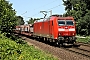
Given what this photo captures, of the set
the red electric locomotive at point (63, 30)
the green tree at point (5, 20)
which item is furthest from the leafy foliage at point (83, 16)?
the green tree at point (5, 20)

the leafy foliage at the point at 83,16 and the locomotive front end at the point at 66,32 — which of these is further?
the leafy foliage at the point at 83,16

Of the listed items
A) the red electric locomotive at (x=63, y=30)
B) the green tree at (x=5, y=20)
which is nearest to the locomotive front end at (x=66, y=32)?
the red electric locomotive at (x=63, y=30)

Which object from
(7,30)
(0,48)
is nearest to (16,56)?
(0,48)

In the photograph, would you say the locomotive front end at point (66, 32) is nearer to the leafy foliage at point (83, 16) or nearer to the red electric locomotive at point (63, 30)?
the red electric locomotive at point (63, 30)

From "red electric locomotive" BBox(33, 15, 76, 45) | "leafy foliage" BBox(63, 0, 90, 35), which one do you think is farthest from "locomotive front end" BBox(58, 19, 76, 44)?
"leafy foliage" BBox(63, 0, 90, 35)

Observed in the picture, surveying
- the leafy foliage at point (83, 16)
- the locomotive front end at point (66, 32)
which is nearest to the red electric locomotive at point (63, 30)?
the locomotive front end at point (66, 32)

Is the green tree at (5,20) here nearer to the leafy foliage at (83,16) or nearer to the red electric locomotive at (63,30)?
A: the red electric locomotive at (63,30)

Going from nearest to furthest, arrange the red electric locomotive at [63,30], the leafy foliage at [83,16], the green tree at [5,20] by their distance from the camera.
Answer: the green tree at [5,20] < the red electric locomotive at [63,30] < the leafy foliage at [83,16]

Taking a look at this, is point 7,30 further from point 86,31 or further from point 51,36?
point 86,31

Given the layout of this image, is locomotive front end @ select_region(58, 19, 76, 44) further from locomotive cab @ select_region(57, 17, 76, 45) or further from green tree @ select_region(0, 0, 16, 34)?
green tree @ select_region(0, 0, 16, 34)

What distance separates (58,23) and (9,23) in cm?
489

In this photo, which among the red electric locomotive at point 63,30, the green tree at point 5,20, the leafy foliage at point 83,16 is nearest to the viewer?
the green tree at point 5,20

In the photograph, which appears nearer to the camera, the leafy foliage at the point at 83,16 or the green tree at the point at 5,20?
the green tree at the point at 5,20

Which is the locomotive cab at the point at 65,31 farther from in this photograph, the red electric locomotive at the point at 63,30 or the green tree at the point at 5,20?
the green tree at the point at 5,20
